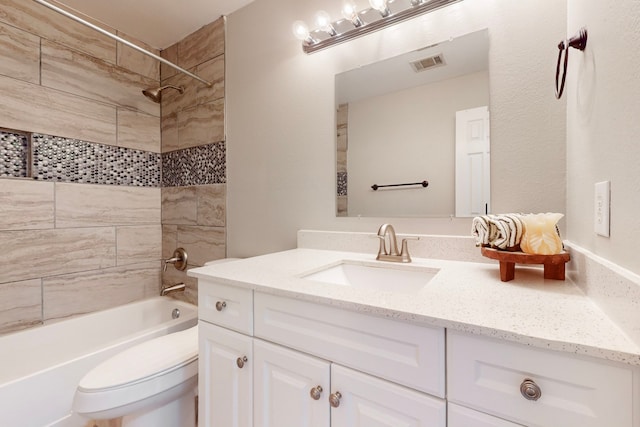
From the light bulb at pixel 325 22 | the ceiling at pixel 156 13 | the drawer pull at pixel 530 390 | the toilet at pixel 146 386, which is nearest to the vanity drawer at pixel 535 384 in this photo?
the drawer pull at pixel 530 390

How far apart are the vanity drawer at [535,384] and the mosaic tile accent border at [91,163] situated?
2.36 meters

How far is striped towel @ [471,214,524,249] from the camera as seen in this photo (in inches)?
31.8

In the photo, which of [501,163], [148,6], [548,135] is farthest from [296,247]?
[148,6]

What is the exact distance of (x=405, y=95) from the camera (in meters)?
1.25

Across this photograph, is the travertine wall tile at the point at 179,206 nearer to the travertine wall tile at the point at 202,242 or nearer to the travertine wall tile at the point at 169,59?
the travertine wall tile at the point at 202,242

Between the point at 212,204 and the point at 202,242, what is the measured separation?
0.99 ft

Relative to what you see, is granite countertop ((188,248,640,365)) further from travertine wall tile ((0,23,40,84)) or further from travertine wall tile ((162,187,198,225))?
travertine wall tile ((0,23,40,84))

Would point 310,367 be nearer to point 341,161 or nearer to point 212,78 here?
point 341,161

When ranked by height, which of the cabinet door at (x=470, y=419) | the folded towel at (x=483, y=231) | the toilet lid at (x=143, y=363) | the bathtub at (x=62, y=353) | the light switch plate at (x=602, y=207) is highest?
the light switch plate at (x=602, y=207)

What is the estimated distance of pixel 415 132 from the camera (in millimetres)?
1228

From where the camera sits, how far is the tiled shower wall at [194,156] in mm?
1933

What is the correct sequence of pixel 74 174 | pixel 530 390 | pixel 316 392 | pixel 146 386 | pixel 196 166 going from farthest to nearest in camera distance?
pixel 196 166 → pixel 74 174 → pixel 146 386 → pixel 316 392 → pixel 530 390

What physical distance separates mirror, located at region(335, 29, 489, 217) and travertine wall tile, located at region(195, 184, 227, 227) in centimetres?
92

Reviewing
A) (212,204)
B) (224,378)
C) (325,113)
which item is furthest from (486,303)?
(212,204)
